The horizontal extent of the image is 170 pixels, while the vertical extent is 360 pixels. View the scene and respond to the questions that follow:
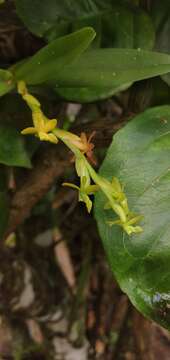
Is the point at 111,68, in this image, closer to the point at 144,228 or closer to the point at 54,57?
the point at 54,57

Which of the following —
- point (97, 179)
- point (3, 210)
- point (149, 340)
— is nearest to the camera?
point (97, 179)

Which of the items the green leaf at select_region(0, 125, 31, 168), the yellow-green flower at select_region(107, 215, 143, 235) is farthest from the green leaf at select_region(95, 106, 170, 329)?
the green leaf at select_region(0, 125, 31, 168)

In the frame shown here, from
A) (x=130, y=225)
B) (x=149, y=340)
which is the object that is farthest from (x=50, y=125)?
(x=149, y=340)

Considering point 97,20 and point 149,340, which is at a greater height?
point 97,20

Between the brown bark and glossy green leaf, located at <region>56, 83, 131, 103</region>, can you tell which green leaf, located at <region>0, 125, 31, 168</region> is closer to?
glossy green leaf, located at <region>56, 83, 131, 103</region>

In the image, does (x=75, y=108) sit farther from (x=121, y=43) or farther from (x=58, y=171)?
(x=121, y=43)

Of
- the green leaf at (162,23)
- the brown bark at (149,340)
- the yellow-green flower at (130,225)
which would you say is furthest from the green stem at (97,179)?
the brown bark at (149,340)

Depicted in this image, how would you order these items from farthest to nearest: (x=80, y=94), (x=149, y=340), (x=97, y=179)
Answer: (x=149, y=340) < (x=80, y=94) < (x=97, y=179)

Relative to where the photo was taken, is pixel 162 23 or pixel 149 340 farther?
pixel 149 340
